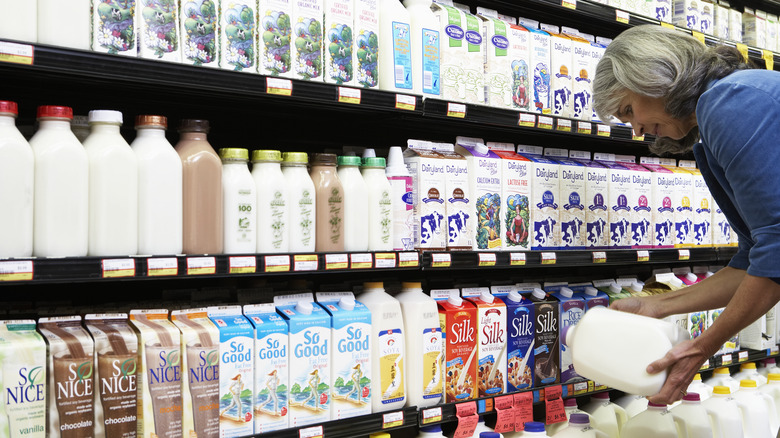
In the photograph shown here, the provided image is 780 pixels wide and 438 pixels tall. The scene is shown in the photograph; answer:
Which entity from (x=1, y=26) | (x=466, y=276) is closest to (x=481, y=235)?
(x=466, y=276)

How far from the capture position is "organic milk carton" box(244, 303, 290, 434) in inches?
73.1

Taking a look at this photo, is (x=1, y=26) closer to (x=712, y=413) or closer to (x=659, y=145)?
(x=659, y=145)

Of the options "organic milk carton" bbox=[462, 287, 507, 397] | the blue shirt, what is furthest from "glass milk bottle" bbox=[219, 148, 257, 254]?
the blue shirt

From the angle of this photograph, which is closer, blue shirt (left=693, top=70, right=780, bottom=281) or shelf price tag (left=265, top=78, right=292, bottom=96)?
blue shirt (left=693, top=70, right=780, bottom=281)

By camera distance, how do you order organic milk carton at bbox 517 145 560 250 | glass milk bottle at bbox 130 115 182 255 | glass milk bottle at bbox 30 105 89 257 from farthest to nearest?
organic milk carton at bbox 517 145 560 250
glass milk bottle at bbox 130 115 182 255
glass milk bottle at bbox 30 105 89 257

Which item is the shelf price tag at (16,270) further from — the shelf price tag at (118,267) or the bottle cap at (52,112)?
the bottle cap at (52,112)

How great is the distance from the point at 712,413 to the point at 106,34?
2.51 metres

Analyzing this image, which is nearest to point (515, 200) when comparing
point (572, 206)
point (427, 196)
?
point (572, 206)

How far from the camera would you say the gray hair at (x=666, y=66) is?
6.10 ft

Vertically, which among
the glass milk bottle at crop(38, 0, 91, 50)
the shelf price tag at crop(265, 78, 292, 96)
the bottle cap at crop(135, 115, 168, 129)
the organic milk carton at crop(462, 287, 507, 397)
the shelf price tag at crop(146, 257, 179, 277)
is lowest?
the organic milk carton at crop(462, 287, 507, 397)

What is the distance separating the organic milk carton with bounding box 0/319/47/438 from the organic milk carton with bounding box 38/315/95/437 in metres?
0.02

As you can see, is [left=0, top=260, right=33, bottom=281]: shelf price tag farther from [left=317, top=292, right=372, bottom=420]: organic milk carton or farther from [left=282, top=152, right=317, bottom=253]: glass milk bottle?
[left=317, top=292, right=372, bottom=420]: organic milk carton

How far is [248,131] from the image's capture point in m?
2.42

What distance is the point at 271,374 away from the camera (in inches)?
73.7
